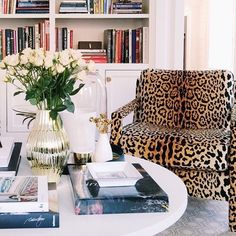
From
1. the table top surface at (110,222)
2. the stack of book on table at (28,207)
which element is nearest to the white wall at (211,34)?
the table top surface at (110,222)

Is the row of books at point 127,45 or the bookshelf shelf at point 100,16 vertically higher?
the bookshelf shelf at point 100,16

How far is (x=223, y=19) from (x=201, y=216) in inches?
132

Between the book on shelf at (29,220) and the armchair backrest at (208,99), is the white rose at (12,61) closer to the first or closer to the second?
the book on shelf at (29,220)

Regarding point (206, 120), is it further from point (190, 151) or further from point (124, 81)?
point (124, 81)

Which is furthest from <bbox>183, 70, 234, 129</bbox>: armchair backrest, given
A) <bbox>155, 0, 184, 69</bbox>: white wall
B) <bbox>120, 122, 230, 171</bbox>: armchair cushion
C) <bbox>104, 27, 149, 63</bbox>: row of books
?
<bbox>104, 27, 149, 63</bbox>: row of books

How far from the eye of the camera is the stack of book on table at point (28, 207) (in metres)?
1.09

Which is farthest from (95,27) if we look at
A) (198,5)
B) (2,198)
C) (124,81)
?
(2,198)

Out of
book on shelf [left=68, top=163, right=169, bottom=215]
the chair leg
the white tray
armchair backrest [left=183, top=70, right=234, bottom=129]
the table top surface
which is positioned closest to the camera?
the table top surface

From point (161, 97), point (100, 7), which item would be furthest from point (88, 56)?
point (161, 97)

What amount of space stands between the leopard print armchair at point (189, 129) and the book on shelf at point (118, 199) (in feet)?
3.45

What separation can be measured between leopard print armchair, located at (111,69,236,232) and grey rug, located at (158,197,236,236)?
13cm

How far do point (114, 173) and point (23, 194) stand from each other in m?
0.37

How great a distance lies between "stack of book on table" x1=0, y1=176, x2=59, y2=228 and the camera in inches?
42.9

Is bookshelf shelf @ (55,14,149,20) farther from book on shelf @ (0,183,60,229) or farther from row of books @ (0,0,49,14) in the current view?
book on shelf @ (0,183,60,229)
